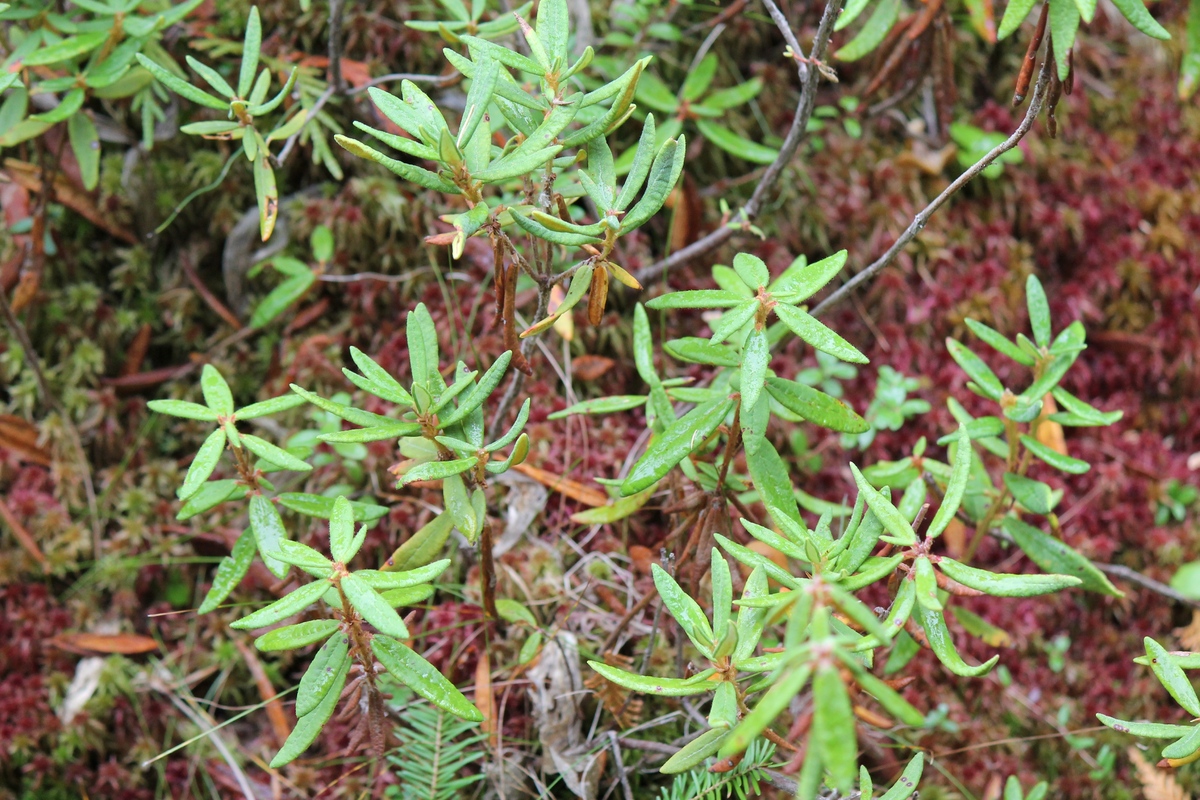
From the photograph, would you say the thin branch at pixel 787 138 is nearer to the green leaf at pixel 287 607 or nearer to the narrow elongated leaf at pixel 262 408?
the narrow elongated leaf at pixel 262 408

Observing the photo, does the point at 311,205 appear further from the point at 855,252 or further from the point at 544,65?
the point at 855,252

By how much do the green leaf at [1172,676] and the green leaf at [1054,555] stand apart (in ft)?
1.75

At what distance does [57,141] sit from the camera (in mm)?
2613

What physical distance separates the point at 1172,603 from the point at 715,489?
180 cm

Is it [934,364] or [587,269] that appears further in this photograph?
[934,364]

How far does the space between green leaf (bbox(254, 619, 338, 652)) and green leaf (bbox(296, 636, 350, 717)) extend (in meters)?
0.03

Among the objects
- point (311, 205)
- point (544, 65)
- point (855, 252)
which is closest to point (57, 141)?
point (311, 205)

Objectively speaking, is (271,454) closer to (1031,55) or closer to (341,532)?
(341,532)

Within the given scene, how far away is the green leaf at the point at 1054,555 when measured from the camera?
2.08 meters

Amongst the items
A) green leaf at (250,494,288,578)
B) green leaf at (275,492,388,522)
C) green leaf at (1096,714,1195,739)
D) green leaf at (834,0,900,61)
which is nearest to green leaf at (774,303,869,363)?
green leaf at (1096,714,1195,739)

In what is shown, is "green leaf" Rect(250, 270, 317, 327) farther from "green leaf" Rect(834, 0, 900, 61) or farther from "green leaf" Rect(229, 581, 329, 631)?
"green leaf" Rect(834, 0, 900, 61)

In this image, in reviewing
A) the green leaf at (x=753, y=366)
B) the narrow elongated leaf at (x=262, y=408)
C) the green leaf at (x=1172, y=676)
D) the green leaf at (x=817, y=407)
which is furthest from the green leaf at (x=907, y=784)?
the narrow elongated leaf at (x=262, y=408)

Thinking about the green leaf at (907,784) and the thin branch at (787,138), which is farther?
the thin branch at (787,138)

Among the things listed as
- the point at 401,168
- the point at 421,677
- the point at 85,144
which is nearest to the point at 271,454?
the point at 421,677
